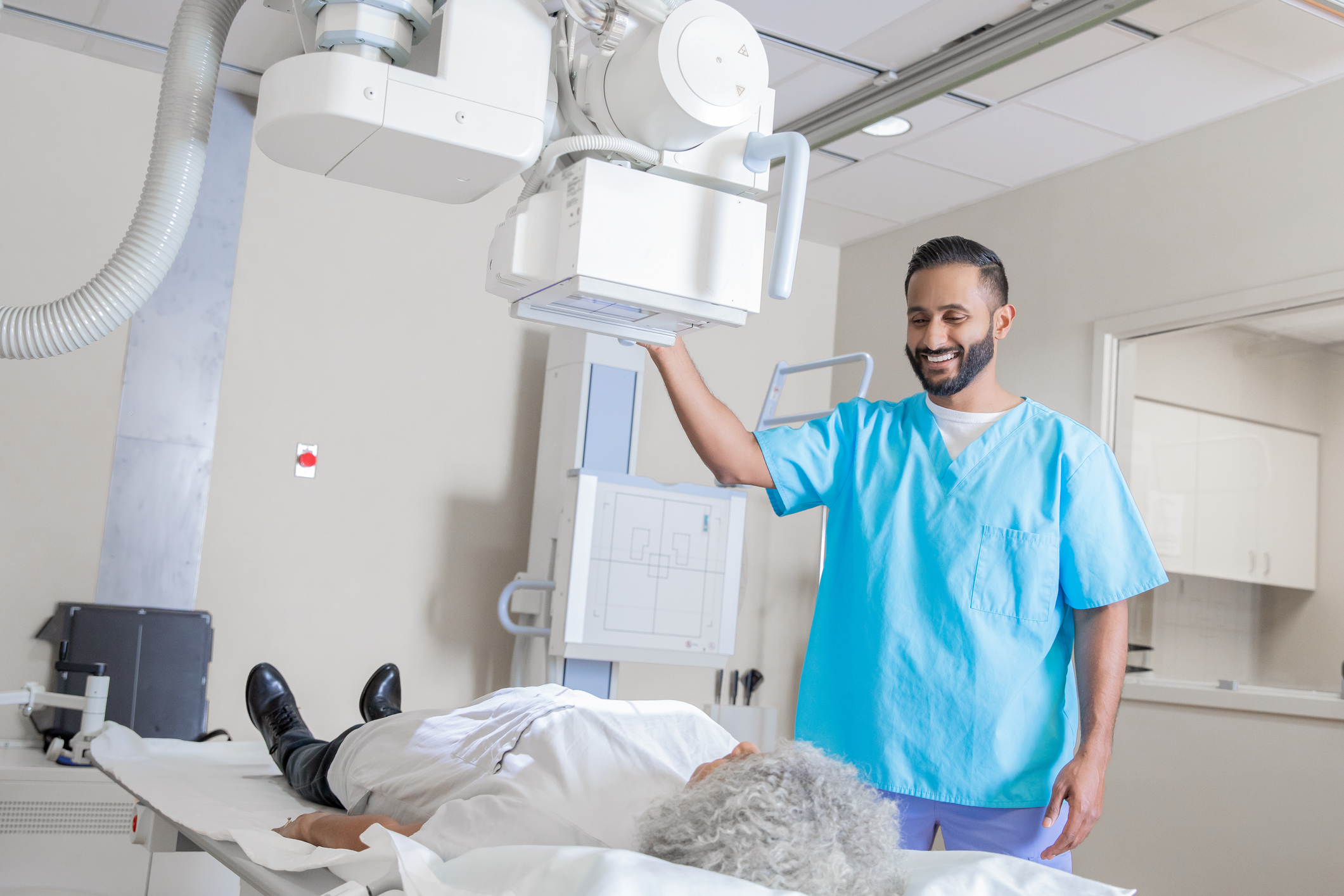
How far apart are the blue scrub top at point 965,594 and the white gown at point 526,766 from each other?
24cm

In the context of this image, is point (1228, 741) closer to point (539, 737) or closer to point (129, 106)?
point (539, 737)

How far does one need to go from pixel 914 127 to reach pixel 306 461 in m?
2.20

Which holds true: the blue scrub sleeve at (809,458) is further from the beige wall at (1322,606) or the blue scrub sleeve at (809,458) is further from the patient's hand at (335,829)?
the beige wall at (1322,606)

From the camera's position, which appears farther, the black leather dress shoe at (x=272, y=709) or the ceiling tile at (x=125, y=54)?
the ceiling tile at (x=125, y=54)

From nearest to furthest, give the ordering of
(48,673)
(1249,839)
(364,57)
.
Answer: (364,57), (1249,839), (48,673)

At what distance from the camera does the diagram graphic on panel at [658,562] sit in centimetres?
336

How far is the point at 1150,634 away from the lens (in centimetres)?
333

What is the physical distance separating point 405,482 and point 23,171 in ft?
4.77

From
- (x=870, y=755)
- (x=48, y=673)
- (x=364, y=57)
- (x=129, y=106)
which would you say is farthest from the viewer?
(x=129, y=106)

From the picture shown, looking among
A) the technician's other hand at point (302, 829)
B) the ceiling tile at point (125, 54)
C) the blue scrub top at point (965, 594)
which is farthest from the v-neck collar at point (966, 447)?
the ceiling tile at point (125, 54)

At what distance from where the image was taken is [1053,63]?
3.02m

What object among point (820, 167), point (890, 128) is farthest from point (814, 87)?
point (820, 167)

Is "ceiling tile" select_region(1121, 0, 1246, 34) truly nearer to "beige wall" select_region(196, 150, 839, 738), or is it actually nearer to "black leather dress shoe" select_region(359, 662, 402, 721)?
"beige wall" select_region(196, 150, 839, 738)

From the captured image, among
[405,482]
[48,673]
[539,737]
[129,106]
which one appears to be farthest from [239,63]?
[539,737]
